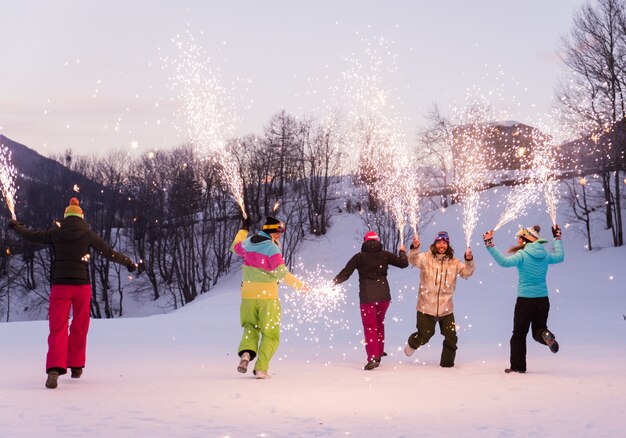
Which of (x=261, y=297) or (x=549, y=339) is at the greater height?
(x=261, y=297)

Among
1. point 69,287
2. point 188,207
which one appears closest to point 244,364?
point 69,287

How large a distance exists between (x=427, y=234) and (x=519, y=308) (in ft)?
139

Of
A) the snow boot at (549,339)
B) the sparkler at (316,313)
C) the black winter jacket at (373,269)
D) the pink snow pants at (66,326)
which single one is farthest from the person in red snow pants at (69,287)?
the snow boot at (549,339)

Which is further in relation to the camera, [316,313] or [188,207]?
[188,207]

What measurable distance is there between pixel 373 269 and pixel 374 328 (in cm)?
86

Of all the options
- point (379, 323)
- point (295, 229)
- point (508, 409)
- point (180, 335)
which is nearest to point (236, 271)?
point (295, 229)

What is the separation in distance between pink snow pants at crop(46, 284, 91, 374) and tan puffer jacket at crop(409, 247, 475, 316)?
437 cm

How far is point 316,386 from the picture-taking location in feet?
26.1

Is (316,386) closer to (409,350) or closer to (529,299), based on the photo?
(409,350)

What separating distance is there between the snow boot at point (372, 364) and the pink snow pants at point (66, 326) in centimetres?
353

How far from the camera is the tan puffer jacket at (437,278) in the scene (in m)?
10.2

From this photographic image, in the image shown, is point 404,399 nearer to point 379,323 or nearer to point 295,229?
point 379,323

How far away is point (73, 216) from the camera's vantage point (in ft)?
28.7

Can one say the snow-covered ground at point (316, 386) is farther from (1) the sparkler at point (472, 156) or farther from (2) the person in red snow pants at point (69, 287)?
(1) the sparkler at point (472, 156)
